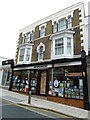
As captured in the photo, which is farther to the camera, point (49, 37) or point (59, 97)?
point (49, 37)

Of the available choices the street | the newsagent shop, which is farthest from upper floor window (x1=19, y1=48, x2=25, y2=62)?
the street

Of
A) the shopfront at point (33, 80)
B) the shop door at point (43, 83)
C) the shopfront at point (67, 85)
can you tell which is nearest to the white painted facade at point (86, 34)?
the shopfront at point (67, 85)

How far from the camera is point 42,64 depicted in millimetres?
11250

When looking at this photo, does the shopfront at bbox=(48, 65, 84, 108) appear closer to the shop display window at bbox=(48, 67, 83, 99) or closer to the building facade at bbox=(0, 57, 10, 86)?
the shop display window at bbox=(48, 67, 83, 99)

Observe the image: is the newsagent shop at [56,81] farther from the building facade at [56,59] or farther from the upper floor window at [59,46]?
the upper floor window at [59,46]

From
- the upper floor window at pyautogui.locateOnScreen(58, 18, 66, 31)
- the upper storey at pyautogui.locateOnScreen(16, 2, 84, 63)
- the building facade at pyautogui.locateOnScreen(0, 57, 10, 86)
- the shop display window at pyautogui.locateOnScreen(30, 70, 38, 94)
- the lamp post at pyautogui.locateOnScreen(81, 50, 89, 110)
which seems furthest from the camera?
the building facade at pyautogui.locateOnScreen(0, 57, 10, 86)

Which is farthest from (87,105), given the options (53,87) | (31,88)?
(31,88)

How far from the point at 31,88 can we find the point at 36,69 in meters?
2.42

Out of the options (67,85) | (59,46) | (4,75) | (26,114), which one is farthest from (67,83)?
(4,75)

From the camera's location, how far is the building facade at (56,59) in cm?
903

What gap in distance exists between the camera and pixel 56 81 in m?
10.1

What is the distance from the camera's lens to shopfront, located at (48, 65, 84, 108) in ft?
27.7

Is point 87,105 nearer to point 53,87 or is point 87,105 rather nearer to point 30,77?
point 53,87

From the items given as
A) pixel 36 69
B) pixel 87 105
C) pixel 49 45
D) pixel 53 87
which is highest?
pixel 49 45
